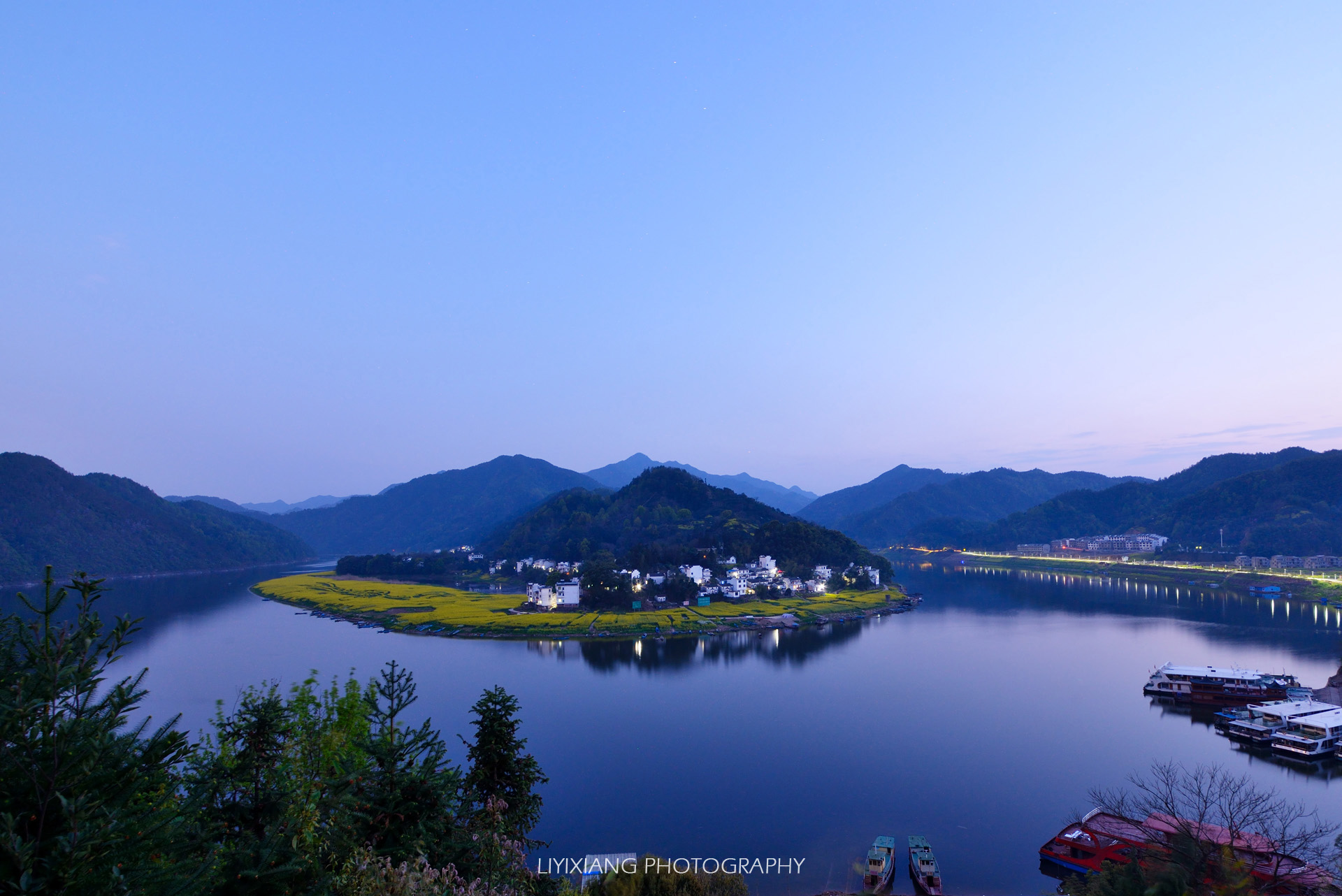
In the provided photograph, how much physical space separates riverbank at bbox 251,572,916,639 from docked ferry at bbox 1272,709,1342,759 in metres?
20.1

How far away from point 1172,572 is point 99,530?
8959 cm

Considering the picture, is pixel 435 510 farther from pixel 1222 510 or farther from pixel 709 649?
pixel 1222 510

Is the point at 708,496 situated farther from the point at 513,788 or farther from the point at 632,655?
the point at 513,788

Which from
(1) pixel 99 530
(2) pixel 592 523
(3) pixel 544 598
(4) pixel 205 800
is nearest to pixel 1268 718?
(4) pixel 205 800

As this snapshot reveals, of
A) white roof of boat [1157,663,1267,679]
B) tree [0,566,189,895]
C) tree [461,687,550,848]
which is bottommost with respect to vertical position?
white roof of boat [1157,663,1267,679]

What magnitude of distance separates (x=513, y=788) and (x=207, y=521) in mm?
84462

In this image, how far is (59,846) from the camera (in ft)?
6.83

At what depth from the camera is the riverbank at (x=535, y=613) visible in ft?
102

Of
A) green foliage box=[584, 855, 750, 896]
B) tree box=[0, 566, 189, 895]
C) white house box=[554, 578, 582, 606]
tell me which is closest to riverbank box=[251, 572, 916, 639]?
white house box=[554, 578, 582, 606]

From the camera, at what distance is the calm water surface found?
12.0 m

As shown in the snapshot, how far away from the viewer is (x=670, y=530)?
59.6 metres

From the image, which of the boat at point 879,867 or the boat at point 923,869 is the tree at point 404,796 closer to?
the boat at point 879,867

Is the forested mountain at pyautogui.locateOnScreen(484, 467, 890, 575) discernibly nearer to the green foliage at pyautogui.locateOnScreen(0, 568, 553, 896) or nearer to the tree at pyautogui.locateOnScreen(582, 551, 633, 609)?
the tree at pyautogui.locateOnScreen(582, 551, 633, 609)

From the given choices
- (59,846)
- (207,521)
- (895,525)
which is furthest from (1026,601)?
(207,521)
